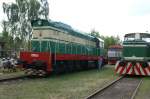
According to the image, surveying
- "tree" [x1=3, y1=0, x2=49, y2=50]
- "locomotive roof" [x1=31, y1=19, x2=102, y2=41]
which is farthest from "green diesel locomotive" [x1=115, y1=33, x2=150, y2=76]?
"tree" [x1=3, y1=0, x2=49, y2=50]

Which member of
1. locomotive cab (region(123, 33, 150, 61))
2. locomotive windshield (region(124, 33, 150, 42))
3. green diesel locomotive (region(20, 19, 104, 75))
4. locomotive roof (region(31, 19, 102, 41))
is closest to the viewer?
green diesel locomotive (region(20, 19, 104, 75))

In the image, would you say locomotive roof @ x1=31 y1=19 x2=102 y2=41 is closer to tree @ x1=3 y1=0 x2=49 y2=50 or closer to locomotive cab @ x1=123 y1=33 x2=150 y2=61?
locomotive cab @ x1=123 y1=33 x2=150 y2=61

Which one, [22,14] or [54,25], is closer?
[54,25]

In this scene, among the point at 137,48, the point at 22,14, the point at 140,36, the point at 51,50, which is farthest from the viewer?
the point at 22,14

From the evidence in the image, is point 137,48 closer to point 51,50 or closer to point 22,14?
point 51,50

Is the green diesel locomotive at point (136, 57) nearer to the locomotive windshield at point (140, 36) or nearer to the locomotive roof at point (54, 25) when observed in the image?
the locomotive windshield at point (140, 36)

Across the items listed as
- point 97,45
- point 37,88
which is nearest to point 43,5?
point 97,45

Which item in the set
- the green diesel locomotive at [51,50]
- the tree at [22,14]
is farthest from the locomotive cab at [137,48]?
the tree at [22,14]

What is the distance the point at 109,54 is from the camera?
155 feet

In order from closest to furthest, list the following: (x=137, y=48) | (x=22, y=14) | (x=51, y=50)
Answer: (x=51, y=50), (x=137, y=48), (x=22, y=14)

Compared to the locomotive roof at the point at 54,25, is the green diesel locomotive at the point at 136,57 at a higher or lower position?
lower

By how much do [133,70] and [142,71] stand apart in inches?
24.1

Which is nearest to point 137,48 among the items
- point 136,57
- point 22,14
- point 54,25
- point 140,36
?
point 136,57

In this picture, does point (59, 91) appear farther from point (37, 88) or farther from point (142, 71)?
point (142, 71)
